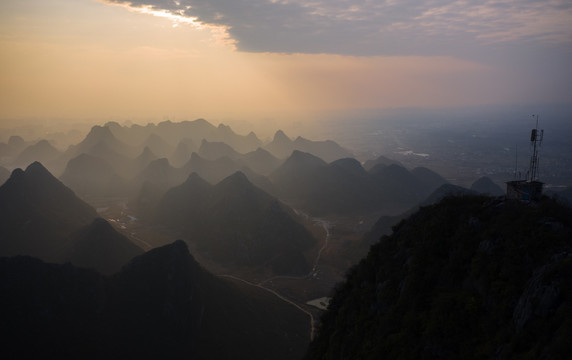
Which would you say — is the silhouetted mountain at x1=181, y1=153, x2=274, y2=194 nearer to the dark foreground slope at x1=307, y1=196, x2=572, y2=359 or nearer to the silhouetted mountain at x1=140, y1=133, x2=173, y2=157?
the silhouetted mountain at x1=140, y1=133, x2=173, y2=157

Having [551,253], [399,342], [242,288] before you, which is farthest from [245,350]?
[551,253]

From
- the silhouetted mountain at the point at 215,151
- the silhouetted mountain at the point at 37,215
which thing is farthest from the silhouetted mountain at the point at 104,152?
the silhouetted mountain at the point at 37,215

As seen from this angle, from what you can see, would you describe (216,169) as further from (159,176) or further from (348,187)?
(348,187)

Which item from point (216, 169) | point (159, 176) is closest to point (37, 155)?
point (159, 176)

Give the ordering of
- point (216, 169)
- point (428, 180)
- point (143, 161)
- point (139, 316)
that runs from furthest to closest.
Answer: point (143, 161)
point (216, 169)
point (428, 180)
point (139, 316)

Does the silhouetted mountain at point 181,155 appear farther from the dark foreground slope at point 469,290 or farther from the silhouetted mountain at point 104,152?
the dark foreground slope at point 469,290

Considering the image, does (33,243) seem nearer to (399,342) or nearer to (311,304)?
(311,304)

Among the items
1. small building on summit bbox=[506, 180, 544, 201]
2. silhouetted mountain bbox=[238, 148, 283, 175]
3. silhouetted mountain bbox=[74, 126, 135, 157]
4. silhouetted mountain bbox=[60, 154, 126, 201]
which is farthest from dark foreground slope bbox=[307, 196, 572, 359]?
silhouetted mountain bbox=[74, 126, 135, 157]
